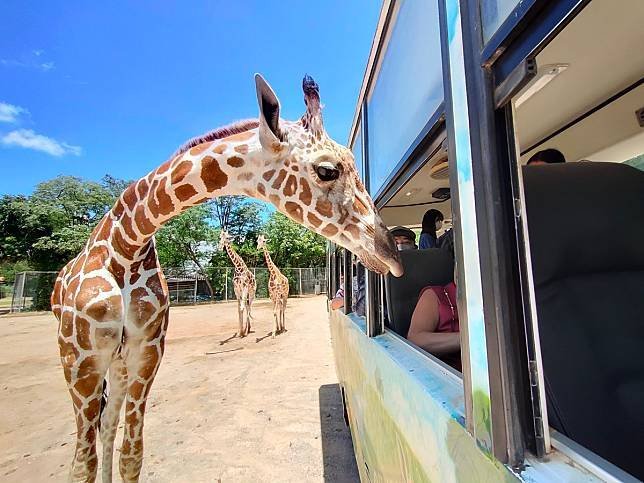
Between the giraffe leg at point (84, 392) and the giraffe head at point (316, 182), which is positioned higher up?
the giraffe head at point (316, 182)

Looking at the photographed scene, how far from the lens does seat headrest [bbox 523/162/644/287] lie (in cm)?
94

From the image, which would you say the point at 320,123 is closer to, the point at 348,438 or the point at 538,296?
the point at 538,296

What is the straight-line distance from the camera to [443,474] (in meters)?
0.88

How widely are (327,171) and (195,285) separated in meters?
23.0

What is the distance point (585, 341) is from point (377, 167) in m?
1.48

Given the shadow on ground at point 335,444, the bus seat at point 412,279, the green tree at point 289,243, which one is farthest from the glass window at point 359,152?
the green tree at point 289,243

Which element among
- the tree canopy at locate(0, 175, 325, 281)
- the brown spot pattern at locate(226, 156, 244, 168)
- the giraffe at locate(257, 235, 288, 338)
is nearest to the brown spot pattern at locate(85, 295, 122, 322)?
the brown spot pattern at locate(226, 156, 244, 168)

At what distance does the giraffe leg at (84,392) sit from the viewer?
86.6 inches

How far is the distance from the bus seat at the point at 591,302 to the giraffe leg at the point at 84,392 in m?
2.42

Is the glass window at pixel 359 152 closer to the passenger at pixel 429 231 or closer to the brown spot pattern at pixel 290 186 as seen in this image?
the brown spot pattern at pixel 290 186

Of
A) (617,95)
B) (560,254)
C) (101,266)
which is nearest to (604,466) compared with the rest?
(560,254)

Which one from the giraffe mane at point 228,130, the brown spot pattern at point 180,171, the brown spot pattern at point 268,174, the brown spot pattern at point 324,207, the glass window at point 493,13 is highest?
the giraffe mane at point 228,130

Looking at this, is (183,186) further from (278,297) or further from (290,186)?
(278,297)

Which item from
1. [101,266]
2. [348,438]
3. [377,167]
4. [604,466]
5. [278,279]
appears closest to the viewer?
[604,466]
